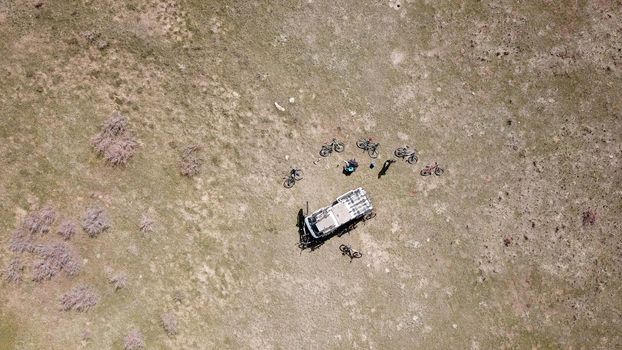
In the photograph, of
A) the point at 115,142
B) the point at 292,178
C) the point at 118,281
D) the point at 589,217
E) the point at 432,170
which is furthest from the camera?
the point at 589,217

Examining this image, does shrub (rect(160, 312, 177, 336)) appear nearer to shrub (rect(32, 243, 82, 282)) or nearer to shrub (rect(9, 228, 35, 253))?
shrub (rect(32, 243, 82, 282))

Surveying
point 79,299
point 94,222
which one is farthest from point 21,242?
point 79,299

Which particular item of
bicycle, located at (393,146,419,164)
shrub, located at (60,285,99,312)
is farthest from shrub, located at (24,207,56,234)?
bicycle, located at (393,146,419,164)

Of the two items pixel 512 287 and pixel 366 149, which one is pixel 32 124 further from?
pixel 512 287

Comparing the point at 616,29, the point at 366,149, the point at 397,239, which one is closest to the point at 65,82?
the point at 366,149

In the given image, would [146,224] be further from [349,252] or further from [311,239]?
[349,252]

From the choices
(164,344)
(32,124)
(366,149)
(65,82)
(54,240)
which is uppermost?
(366,149)
